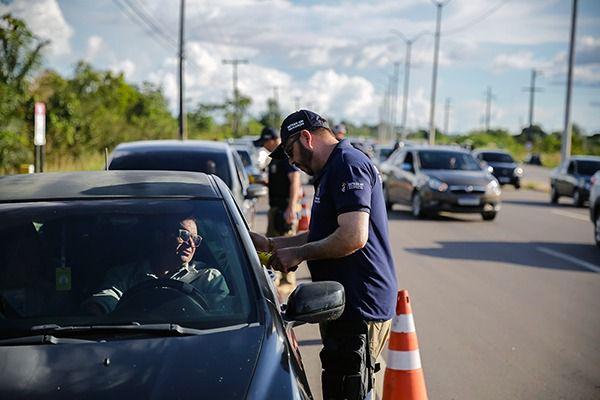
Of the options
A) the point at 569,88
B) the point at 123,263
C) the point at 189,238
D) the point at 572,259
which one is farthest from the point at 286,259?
the point at 569,88

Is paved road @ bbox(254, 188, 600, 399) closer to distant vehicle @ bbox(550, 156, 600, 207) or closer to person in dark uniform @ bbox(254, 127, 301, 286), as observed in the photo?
person in dark uniform @ bbox(254, 127, 301, 286)

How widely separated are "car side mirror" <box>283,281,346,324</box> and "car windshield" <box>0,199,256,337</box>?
0.18 m

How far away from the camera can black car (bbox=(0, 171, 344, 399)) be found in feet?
10.4

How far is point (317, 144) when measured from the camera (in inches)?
175

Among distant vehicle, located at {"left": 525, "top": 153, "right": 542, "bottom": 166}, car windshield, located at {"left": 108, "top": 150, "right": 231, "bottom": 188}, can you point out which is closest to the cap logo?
car windshield, located at {"left": 108, "top": 150, "right": 231, "bottom": 188}

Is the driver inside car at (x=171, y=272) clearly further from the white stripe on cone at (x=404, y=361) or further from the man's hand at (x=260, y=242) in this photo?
the white stripe on cone at (x=404, y=361)

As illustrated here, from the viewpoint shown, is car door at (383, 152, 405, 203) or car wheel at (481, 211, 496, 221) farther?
car door at (383, 152, 405, 203)

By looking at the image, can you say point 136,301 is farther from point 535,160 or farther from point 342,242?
point 535,160

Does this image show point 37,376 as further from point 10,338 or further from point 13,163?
point 13,163

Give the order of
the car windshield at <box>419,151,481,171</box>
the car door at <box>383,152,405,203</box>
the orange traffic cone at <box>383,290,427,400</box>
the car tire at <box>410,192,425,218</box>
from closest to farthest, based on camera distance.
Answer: the orange traffic cone at <box>383,290,427,400</box>
the car tire at <box>410,192,425,218</box>
the car windshield at <box>419,151,481,171</box>
the car door at <box>383,152,405,203</box>

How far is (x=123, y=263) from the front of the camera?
401cm

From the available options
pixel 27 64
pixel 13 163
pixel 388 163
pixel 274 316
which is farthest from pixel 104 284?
pixel 27 64

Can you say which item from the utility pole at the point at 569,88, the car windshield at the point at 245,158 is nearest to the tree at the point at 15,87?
the car windshield at the point at 245,158

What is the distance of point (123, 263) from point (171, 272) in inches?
8.4
